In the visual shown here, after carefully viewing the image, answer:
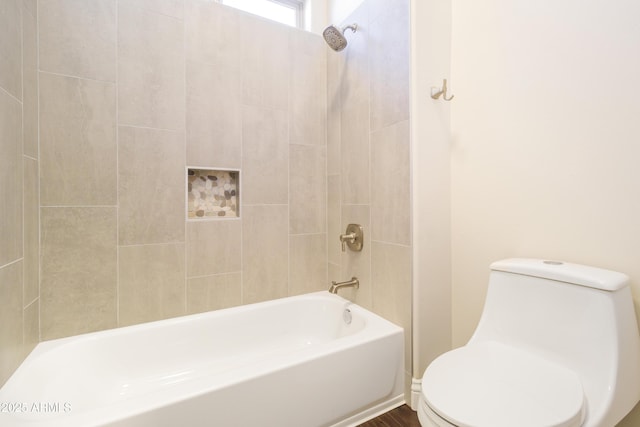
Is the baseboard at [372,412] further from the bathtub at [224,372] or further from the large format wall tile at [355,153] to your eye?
the large format wall tile at [355,153]

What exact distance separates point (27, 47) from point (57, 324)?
125cm

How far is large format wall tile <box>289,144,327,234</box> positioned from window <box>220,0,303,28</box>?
102 centimetres

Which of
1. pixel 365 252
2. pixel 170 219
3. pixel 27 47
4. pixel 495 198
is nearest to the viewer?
pixel 27 47

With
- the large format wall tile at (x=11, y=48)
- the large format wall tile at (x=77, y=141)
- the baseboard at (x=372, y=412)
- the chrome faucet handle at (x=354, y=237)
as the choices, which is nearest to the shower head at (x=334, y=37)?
the chrome faucet handle at (x=354, y=237)

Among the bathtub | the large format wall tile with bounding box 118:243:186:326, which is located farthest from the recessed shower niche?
the bathtub

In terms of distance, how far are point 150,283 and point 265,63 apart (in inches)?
57.8

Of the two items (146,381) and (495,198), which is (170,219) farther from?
(495,198)

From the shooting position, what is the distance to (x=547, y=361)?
3.10 ft

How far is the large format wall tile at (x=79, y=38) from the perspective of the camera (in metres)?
1.30

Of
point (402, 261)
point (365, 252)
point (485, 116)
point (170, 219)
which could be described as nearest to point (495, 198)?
point (485, 116)

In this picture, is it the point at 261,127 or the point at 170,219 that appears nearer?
the point at 170,219

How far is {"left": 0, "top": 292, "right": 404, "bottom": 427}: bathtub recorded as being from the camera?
932 mm

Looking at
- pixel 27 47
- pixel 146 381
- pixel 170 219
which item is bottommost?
pixel 146 381

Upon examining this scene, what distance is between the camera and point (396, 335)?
54.9 inches
